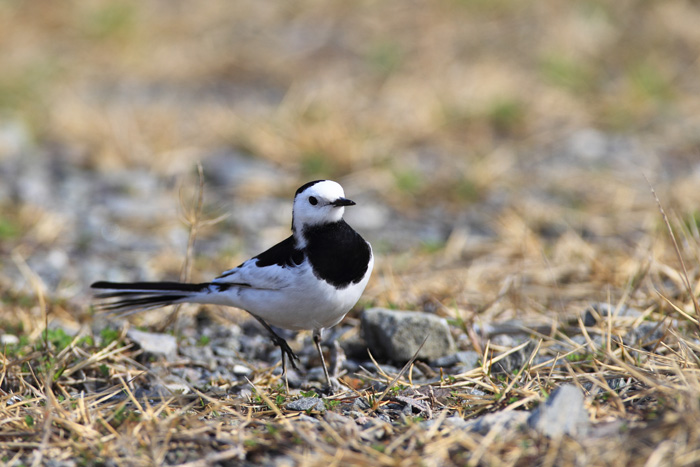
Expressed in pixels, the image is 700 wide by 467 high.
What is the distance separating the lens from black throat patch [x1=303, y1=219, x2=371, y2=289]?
11.0 ft

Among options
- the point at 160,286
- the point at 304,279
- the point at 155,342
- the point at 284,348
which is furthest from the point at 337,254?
the point at 155,342

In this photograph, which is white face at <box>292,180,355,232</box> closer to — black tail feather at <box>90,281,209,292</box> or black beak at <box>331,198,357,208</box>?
black beak at <box>331,198,357,208</box>

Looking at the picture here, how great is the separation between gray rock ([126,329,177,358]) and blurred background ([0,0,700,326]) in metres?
0.58

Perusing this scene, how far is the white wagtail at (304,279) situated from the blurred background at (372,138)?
20.2 inches

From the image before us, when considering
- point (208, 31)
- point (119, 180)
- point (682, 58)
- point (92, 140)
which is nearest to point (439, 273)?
point (119, 180)

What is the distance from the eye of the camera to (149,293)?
3766mm

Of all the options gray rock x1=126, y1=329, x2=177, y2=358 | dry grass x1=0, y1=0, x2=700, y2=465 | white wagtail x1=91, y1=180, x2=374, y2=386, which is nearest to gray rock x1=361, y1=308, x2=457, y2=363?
dry grass x1=0, y1=0, x2=700, y2=465

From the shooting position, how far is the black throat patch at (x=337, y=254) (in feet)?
11.0

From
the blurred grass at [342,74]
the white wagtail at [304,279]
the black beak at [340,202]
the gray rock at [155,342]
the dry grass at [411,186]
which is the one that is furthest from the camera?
the blurred grass at [342,74]

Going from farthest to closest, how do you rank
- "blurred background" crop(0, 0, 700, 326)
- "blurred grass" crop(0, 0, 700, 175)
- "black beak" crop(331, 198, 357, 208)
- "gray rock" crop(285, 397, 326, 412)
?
"blurred grass" crop(0, 0, 700, 175), "blurred background" crop(0, 0, 700, 326), "black beak" crop(331, 198, 357, 208), "gray rock" crop(285, 397, 326, 412)

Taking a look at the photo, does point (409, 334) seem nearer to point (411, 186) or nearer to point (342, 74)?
point (411, 186)

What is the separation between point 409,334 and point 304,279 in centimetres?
71

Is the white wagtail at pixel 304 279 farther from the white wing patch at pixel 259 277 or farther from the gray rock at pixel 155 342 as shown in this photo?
the gray rock at pixel 155 342

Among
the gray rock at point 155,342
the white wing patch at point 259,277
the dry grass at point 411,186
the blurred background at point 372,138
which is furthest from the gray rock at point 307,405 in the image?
the blurred background at point 372,138
